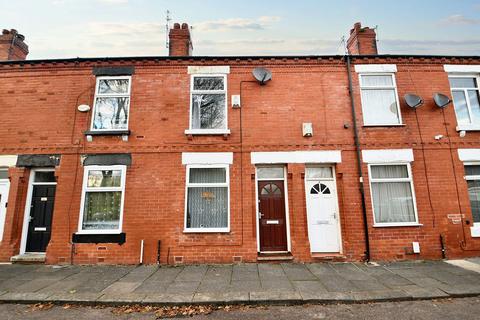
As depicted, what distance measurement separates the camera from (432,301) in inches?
200

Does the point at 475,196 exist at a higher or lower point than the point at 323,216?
higher

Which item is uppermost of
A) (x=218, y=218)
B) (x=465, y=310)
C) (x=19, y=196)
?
→ (x=19, y=196)

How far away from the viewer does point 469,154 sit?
8070mm

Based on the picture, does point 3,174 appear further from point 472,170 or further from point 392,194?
point 472,170

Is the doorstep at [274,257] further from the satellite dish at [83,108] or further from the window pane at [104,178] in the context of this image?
the satellite dish at [83,108]

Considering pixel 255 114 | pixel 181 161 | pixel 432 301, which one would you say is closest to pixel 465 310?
pixel 432 301

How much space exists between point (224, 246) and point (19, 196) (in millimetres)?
6651

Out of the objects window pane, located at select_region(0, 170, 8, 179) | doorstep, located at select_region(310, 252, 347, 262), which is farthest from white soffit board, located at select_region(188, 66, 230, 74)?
window pane, located at select_region(0, 170, 8, 179)

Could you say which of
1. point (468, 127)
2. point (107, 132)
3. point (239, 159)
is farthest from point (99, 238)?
point (468, 127)

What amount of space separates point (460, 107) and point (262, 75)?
270 inches

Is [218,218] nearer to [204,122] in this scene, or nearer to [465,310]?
[204,122]

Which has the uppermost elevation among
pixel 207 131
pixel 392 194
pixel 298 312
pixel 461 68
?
pixel 461 68

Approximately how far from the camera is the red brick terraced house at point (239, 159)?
7.60m

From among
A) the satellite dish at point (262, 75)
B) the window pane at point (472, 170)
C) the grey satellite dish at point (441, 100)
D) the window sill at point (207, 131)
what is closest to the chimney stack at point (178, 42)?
the satellite dish at point (262, 75)
